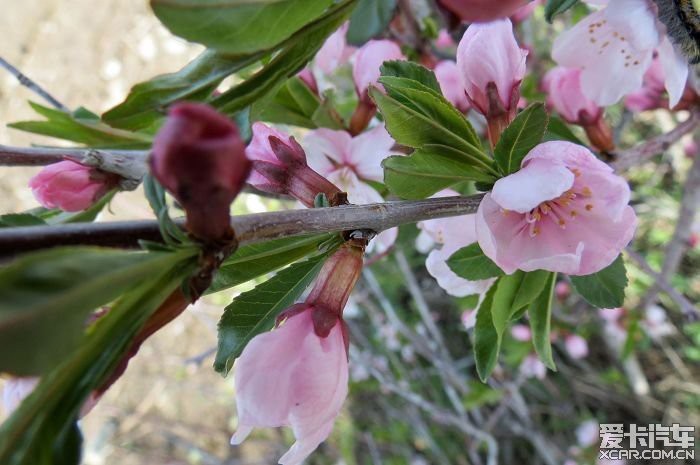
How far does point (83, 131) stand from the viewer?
36.4 inches

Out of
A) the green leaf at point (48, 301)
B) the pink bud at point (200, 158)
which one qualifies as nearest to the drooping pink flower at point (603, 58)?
the pink bud at point (200, 158)

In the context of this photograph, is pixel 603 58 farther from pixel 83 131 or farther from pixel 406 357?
pixel 406 357

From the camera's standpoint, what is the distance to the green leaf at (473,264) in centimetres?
80

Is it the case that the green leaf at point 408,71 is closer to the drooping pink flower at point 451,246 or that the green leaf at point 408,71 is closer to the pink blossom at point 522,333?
the drooping pink flower at point 451,246

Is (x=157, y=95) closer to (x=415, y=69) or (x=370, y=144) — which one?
(x=415, y=69)

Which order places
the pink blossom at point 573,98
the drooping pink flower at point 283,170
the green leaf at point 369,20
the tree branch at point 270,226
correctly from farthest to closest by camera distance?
the pink blossom at point 573,98, the green leaf at point 369,20, the drooping pink flower at point 283,170, the tree branch at point 270,226

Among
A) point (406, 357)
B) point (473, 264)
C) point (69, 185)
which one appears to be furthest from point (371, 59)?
point (406, 357)

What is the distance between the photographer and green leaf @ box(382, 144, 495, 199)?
0.67 metres

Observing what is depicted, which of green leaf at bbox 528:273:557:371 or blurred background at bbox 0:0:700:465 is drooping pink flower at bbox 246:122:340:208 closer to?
green leaf at bbox 528:273:557:371

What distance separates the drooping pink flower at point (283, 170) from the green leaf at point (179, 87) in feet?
0.43

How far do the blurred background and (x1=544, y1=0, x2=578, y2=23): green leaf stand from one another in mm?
526

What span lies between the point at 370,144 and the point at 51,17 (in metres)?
4.29

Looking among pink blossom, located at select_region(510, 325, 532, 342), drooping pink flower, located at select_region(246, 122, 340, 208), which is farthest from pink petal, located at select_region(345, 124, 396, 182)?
pink blossom, located at select_region(510, 325, 532, 342)

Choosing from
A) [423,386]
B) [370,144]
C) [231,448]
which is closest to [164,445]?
[231,448]
